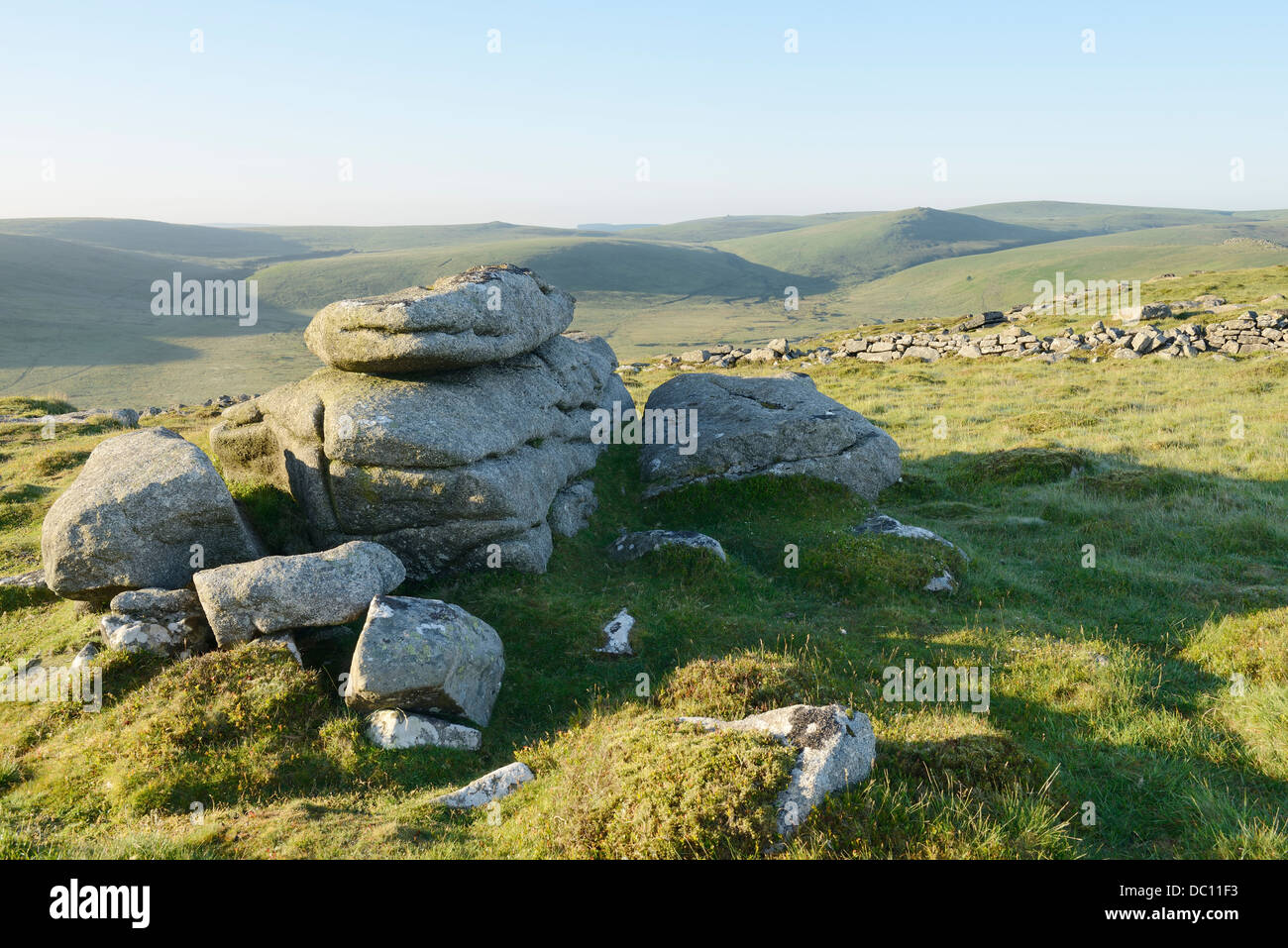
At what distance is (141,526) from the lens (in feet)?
49.0

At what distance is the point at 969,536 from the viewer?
2183 cm

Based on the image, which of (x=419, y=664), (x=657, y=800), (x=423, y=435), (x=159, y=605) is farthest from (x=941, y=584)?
(x=159, y=605)

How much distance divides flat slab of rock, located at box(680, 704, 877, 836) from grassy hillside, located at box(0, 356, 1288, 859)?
21 centimetres

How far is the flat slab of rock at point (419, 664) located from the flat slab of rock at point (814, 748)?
431cm

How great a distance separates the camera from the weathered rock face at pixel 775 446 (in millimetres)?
23609

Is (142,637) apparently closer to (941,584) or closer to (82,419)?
(941,584)

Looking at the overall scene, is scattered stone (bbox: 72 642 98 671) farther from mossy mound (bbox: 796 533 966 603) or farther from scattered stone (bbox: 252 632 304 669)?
mossy mound (bbox: 796 533 966 603)

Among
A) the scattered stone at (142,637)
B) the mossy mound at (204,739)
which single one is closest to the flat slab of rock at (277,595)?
the mossy mound at (204,739)

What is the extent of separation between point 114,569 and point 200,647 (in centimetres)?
257

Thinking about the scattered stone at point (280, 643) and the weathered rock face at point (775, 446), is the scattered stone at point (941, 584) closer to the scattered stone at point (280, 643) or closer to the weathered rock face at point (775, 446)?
the weathered rock face at point (775, 446)

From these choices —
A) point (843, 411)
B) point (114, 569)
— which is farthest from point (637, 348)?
point (114, 569)

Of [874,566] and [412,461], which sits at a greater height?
[412,461]

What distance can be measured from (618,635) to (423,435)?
6080mm
